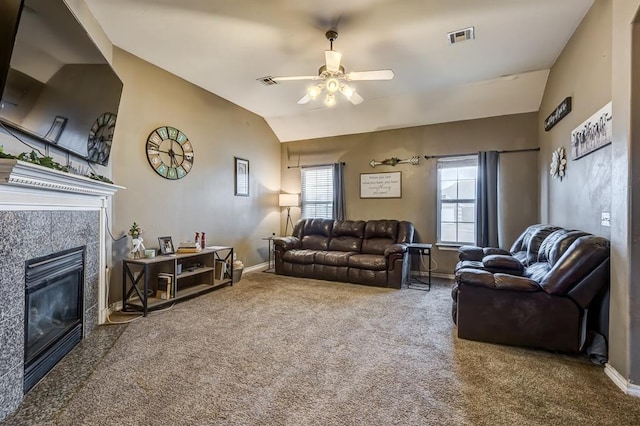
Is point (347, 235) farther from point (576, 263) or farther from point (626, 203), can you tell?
point (626, 203)

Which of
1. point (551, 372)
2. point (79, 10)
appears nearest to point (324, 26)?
point (79, 10)

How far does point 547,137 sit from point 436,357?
11.8 ft

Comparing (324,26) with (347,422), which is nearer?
(347,422)

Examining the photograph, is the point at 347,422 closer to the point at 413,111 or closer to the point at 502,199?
the point at 502,199

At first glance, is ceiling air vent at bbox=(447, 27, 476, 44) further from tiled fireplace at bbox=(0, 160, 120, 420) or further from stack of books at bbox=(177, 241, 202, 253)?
stack of books at bbox=(177, 241, 202, 253)

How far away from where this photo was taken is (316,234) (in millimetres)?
5711

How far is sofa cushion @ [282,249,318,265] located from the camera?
16.5 feet

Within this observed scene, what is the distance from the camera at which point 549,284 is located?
2383 mm

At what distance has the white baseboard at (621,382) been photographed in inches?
73.2

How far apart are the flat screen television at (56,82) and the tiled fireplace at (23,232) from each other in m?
0.37

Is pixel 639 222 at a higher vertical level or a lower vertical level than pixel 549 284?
higher

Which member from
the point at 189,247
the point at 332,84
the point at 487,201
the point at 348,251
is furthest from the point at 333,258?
the point at 332,84

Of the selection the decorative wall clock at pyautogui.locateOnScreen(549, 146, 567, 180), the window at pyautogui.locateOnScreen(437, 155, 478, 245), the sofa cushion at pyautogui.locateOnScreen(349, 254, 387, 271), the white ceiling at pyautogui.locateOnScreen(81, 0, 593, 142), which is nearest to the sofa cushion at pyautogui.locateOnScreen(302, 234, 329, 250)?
the sofa cushion at pyautogui.locateOnScreen(349, 254, 387, 271)

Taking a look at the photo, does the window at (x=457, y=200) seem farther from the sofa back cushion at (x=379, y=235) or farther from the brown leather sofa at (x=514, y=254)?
the brown leather sofa at (x=514, y=254)
